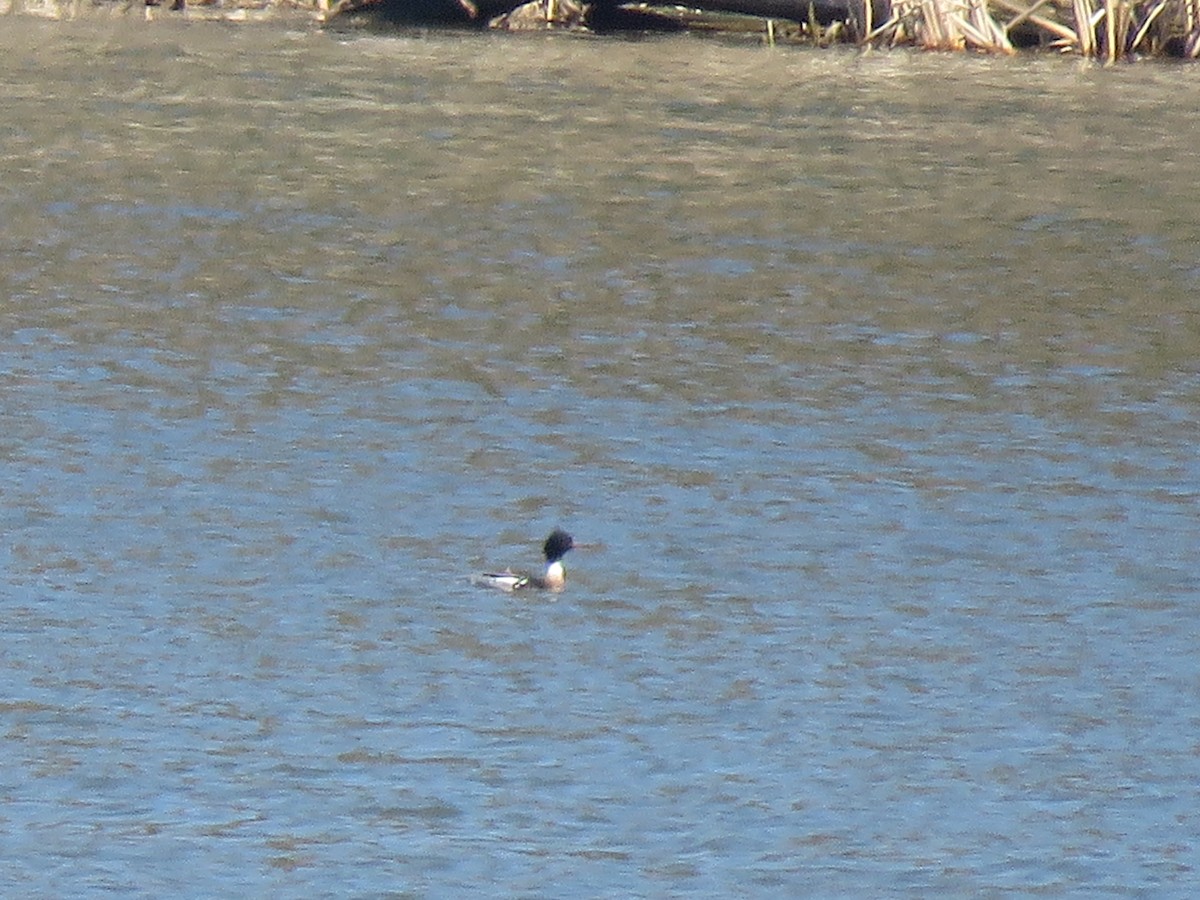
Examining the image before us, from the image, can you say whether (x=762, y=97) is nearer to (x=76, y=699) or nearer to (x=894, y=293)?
(x=894, y=293)

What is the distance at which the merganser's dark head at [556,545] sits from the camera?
1067 centimetres

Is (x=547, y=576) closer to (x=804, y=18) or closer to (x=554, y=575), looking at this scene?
(x=554, y=575)

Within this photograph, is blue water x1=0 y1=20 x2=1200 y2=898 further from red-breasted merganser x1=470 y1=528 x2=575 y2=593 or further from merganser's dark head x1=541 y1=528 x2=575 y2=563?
merganser's dark head x1=541 y1=528 x2=575 y2=563

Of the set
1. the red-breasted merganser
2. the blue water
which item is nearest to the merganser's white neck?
the red-breasted merganser

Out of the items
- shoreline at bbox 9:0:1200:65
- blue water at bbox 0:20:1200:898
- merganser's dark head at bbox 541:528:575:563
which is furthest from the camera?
shoreline at bbox 9:0:1200:65

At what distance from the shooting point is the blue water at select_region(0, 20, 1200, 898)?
27.2 ft

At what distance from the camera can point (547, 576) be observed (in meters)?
10.8

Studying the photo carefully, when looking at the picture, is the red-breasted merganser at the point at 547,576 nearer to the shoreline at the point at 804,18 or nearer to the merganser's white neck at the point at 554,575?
the merganser's white neck at the point at 554,575

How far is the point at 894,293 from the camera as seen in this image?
17781mm

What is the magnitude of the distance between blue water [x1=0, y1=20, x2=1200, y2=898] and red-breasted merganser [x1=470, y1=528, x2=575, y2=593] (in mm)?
94

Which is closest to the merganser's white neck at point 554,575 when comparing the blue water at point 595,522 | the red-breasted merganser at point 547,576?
the red-breasted merganser at point 547,576

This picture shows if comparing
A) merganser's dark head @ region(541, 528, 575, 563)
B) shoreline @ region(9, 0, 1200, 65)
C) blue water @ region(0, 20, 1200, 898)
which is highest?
shoreline @ region(9, 0, 1200, 65)

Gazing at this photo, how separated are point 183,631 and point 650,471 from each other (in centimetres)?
336

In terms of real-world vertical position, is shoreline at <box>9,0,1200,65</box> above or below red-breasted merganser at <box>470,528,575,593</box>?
above
